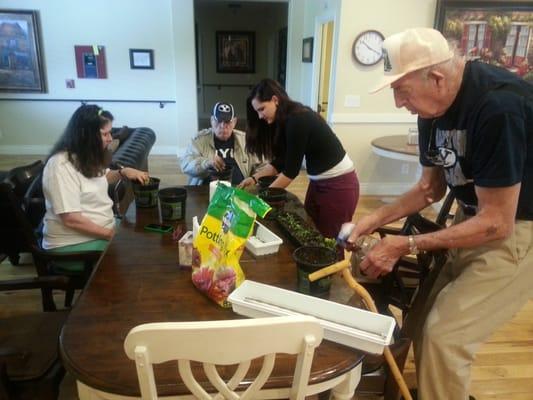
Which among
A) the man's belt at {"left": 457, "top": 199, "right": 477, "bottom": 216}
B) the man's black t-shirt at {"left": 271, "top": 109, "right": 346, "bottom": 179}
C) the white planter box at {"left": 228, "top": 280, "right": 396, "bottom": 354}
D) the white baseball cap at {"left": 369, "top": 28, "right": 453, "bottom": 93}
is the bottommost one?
the white planter box at {"left": 228, "top": 280, "right": 396, "bottom": 354}

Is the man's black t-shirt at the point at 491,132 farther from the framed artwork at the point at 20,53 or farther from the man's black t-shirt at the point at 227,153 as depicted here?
the framed artwork at the point at 20,53

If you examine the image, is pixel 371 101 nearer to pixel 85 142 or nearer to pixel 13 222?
pixel 85 142

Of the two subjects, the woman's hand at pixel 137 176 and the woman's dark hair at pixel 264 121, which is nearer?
the woman's hand at pixel 137 176

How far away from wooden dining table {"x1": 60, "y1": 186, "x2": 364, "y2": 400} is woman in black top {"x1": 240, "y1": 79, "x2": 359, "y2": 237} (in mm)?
720

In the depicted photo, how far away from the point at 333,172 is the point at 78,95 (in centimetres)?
518

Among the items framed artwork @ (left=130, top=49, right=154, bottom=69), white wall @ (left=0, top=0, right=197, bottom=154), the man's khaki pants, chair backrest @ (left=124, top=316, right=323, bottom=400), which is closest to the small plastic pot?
the man's khaki pants

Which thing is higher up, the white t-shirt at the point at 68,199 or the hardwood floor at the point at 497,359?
the white t-shirt at the point at 68,199

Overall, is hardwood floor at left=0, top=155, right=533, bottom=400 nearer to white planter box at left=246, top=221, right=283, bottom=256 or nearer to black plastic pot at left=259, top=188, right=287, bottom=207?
white planter box at left=246, top=221, right=283, bottom=256

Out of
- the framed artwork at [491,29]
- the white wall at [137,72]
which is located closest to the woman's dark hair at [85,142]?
the white wall at [137,72]

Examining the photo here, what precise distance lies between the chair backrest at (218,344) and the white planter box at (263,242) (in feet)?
2.08

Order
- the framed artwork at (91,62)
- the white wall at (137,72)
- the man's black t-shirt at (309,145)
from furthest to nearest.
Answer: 1. the framed artwork at (91,62)
2. the white wall at (137,72)
3. the man's black t-shirt at (309,145)

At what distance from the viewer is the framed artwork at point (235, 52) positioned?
31.1ft

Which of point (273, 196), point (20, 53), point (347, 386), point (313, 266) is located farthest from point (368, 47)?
point (20, 53)

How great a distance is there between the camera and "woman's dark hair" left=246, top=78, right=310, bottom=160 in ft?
6.97
